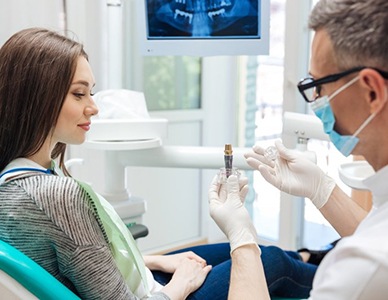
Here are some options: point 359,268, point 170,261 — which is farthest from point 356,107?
point 170,261

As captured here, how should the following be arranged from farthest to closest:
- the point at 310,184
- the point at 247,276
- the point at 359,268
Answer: the point at 310,184 < the point at 247,276 < the point at 359,268

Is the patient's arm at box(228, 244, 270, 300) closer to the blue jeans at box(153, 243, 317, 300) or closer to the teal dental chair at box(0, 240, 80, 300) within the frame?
the blue jeans at box(153, 243, 317, 300)

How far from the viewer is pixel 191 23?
204cm

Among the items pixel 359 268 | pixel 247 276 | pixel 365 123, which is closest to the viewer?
pixel 359 268

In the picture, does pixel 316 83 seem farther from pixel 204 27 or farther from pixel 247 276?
pixel 204 27

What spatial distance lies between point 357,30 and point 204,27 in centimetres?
122

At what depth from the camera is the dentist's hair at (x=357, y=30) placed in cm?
85

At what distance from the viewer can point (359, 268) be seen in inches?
32.0

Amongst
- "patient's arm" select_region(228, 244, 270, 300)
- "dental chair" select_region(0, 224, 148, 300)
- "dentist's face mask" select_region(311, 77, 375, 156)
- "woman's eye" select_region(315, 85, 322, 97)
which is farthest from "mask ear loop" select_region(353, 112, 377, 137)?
"dental chair" select_region(0, 224, 148, 300)

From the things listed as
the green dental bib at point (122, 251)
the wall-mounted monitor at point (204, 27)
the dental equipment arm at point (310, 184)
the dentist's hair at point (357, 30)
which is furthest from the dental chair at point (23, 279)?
the wall-mounted monitor at point (204, 27)

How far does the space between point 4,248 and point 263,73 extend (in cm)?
263

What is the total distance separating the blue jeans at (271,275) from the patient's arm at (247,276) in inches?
9.8

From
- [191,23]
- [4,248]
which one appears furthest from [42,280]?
[191,23]

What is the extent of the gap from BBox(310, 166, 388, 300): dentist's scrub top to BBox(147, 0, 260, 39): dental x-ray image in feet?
4.07
